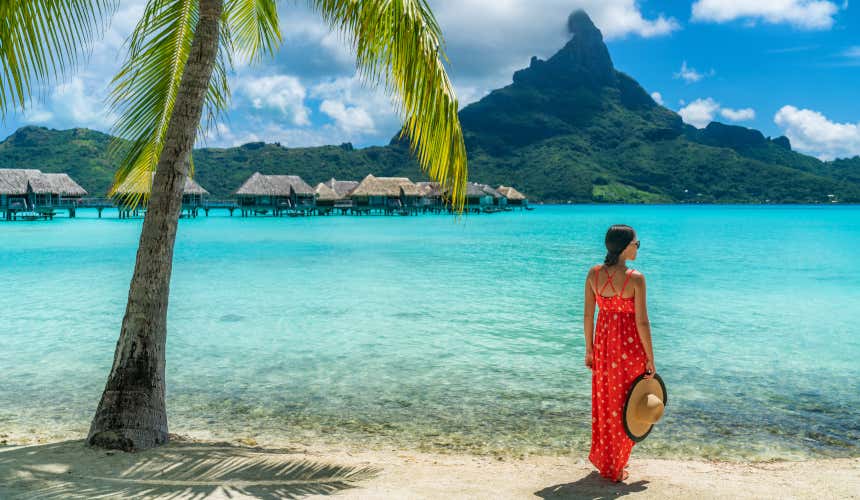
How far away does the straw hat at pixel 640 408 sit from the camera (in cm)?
306

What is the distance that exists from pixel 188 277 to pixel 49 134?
328 ft

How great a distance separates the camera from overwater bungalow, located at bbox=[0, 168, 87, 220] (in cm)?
4472

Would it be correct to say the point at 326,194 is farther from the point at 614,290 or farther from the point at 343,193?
the point at 614,290

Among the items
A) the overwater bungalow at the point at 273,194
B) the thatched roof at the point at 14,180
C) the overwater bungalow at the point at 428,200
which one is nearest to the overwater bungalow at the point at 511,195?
the overwater bungalow at the point at 428,200

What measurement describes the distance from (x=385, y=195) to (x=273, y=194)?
11.1 metres

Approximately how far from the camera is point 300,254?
24.3 m

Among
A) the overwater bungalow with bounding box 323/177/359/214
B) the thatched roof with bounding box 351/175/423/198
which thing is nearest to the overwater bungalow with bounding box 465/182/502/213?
the thatched roof with bounding box 351/175/423/198

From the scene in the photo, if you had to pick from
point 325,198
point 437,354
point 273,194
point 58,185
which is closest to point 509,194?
point 325,198

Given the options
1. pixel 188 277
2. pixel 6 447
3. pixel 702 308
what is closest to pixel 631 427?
pixel 6 447

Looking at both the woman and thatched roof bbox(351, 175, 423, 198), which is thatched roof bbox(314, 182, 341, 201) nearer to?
thatched roof bbox(351, 175, 423, 198)

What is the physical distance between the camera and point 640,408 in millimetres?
3076

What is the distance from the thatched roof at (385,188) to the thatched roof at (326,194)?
2898 millimetres

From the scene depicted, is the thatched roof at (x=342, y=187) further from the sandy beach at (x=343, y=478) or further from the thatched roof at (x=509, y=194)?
the sandy beach at (x=343, y=478)

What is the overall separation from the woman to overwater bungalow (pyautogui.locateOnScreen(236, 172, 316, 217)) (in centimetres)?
5547
